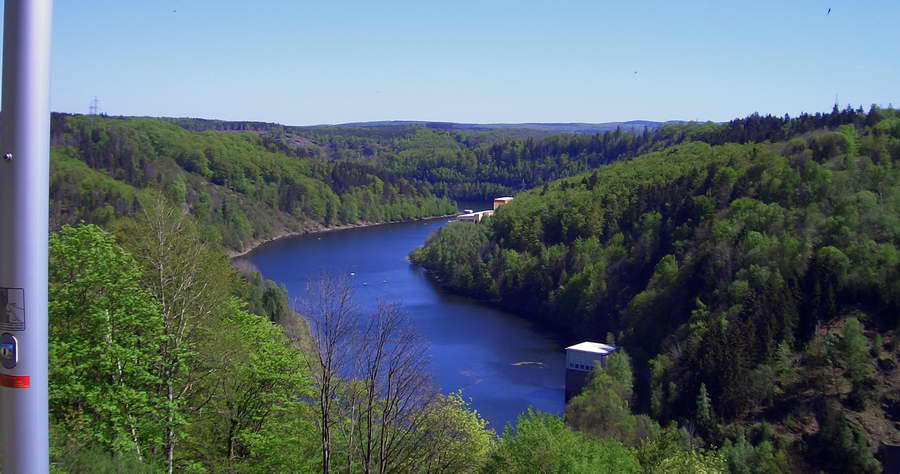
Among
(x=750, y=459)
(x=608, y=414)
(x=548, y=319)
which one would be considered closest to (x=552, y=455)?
(x=750, y=459)

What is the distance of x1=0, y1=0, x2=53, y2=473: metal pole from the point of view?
1409mm

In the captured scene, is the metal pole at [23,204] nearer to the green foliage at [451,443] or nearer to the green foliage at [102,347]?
the green foliage at [102,347]

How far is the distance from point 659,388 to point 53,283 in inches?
726

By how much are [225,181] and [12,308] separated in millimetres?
75765

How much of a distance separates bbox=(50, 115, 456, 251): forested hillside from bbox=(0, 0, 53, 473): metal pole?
46776mm

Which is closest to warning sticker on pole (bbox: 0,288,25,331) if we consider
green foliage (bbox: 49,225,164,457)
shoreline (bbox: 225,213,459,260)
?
green foliage (bbox: 49,225,164,457)

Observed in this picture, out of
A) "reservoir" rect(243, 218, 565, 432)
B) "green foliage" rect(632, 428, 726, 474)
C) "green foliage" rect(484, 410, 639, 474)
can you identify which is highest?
"green foliage" rect(484, 410, 639, 474)

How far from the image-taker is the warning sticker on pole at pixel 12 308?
4.56 ft

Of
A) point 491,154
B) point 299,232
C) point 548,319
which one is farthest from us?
point 491,154

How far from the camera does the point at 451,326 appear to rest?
108ft

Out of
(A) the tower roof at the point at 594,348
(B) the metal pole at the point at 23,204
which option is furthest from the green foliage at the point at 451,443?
(A) the tower roof at the point at 594,348

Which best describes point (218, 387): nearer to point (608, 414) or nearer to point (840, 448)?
point (608, 414)

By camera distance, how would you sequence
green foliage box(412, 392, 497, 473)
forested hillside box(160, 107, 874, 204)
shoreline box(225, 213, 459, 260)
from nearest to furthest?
1. green foliage box(412, 392, 497, 473)
2. shoreline box(225, 213, 459, 260)
3. forested hillside box(160, 107, 874, 204)

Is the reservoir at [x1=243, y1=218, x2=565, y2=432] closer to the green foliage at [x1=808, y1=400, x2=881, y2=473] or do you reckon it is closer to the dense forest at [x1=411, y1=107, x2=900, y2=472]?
the dense forest at [x1=411, y1=107, x2=900, y2=472]
